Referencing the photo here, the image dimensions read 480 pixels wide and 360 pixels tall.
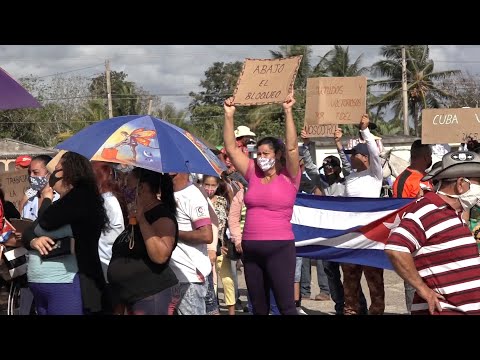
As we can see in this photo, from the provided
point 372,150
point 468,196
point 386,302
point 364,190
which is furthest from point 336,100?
point 468,196

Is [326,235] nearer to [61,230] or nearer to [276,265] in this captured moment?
[276,265]

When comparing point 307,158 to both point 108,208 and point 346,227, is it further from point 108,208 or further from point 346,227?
point 108,208

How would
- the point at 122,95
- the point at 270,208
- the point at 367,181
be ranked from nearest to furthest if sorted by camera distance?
the point at 270,208 < the point at 367,181 < the point at 122,95

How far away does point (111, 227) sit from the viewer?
6426 millimetres

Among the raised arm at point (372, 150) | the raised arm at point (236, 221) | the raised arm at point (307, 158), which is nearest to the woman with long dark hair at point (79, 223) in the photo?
A: the raised arm at point (236, 221)

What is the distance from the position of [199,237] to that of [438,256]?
2154mm

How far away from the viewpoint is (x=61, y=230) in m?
5.75

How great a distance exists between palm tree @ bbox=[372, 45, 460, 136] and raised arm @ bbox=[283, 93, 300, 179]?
44.2 m

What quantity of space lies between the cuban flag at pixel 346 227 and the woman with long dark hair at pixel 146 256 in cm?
310

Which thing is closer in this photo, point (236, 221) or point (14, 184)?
point (236, 221)

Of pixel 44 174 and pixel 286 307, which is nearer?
pixel 286 307

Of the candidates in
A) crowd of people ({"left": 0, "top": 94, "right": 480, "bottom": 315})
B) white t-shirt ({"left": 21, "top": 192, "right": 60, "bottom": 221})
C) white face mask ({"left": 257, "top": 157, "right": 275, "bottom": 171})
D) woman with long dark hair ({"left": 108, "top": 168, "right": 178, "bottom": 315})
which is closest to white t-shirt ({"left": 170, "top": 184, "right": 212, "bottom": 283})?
crowd of people ({"left": 0, "top": 94, "right": 480, "bottom": 315})
